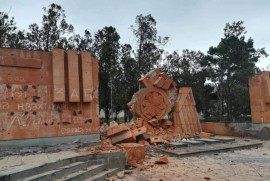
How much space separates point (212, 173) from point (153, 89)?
23.4 feet

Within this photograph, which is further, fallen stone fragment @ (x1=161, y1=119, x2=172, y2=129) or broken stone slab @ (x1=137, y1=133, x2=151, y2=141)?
fallen stone fragment @ (x1=161, y1=119, x2=172, y2=129)

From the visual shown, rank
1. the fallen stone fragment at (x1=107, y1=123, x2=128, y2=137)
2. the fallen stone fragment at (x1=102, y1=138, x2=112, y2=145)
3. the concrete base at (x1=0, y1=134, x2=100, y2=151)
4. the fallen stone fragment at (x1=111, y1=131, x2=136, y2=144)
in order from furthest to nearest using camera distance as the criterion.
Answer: the fallen stone fragment at (x1=107, y1=123, x2=128, y2=137)
the fallen stone fragment at (x1=111, y1=131, x2=136, y2=144)
the fallen stone fragment at (x1=102, y1=138, x2=112, y2=145)
the concrete base at (x1=0, y1=134, x2=100, y2=151)

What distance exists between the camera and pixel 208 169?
6395 mm

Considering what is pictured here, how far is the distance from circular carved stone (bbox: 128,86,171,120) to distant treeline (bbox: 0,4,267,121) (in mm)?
8997

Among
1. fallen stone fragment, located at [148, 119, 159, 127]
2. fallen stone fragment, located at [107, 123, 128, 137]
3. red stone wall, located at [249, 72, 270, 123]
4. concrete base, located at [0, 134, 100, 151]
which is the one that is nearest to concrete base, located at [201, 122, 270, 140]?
red stone wall, located at [249, 72, 270, 123]

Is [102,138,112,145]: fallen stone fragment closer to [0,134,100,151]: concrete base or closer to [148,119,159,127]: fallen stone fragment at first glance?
[0,134,100,151]: concrete base

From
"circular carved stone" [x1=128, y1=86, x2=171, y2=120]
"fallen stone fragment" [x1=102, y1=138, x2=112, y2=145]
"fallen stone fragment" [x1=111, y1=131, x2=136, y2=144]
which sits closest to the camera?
"fallen stone fragment" [x1=102, y1=138, x2=112, y2=145]

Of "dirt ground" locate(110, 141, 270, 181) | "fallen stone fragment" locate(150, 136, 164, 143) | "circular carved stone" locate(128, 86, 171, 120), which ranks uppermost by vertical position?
"circular carved stone" locate(128, 86, 171, 120)

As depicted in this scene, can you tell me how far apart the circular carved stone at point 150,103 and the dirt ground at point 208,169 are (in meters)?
4.26

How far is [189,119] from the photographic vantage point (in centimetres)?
1341

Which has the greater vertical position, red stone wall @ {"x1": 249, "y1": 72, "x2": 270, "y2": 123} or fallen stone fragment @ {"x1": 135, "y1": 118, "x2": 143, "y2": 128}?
red stone wall @ {"x1": 249, "y1": 72, "x2": 270, "y2": 123}

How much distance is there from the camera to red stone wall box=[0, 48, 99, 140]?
730cm

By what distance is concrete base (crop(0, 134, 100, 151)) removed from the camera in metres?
7.14

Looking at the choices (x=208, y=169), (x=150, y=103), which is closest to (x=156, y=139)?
(x=150, y=103)
